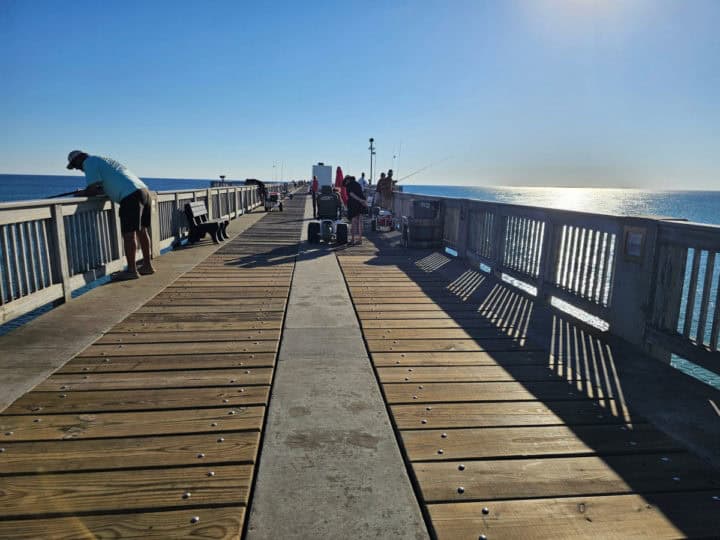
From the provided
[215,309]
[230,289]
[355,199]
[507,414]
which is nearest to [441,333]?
[507,414]

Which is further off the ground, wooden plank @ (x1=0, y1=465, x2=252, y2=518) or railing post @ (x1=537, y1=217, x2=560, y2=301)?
railing post @ (x1=537, y1=217, x2=560, y2=301)

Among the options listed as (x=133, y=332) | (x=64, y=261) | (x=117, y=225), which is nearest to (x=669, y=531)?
(x=133, y=332)

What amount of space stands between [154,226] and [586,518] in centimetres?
771

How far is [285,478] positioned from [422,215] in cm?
791

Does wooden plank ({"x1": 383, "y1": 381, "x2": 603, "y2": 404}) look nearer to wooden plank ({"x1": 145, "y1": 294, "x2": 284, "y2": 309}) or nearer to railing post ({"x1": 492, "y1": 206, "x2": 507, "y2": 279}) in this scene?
wooden plank ({"x1": 145, "y1": 294, "x2": 284, "y2": 309})

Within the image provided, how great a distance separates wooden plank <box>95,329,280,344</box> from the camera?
3.97 meters

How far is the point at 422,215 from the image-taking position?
9594mm

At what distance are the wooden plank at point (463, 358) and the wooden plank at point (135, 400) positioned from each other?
→ 106cm

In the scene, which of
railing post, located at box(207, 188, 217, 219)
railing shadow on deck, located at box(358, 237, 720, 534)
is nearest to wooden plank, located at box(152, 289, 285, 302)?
railing shadow on deck, located at box(358, 237, 720, 534)

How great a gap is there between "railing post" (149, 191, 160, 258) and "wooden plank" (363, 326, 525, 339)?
5083 millimetres

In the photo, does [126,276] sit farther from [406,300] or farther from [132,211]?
[406,300]

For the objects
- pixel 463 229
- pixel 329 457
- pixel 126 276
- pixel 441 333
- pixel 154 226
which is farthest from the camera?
pixel 463 229

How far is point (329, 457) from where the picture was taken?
2316 mm

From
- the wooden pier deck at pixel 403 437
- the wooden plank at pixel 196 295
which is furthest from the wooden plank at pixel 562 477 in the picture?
the wooden plank at pixel 196 295
